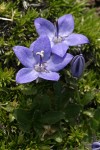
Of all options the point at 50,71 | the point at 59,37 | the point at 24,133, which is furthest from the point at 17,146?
the point at 59,37

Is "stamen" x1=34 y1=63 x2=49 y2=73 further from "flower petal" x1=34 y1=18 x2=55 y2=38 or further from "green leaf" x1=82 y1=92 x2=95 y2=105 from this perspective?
"green leaf" x1=82 y1=92 x2=95 y2=105

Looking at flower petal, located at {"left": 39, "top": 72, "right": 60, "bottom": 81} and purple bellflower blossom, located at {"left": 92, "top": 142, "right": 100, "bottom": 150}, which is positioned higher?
flower petal, located at {"left": 39, "top": 72, "right": 60, "bottom": 81}

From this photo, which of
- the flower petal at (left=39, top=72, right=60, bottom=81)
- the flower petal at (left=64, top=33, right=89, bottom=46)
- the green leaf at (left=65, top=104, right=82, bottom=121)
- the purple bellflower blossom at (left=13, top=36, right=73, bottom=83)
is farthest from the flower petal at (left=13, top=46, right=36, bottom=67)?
the green leaf at (left=65, top=104, right=82, bottom=121)

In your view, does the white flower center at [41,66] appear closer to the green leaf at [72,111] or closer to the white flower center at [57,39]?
the white flower center at [57,39]

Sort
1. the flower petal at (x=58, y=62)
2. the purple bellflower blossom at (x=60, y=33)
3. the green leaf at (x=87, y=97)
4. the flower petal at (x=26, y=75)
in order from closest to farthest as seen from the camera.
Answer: the flower petal at (x=26, y=75), the flower petal at (x=58, y=62), the purple bellflower blossom at (x=60, y=33), the green leaf at (x=87, y=97)

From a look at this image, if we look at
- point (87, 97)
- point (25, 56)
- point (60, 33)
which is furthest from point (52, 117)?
point (60, 33)

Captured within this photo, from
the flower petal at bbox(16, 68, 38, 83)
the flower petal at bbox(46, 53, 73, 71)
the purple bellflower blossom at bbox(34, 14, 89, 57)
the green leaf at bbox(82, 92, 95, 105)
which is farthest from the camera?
the green leaf at bbox(82, 92, 95, 105)

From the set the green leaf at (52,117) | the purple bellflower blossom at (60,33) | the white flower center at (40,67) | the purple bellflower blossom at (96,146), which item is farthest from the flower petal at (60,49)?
the purple bellflower blossom at (96,146)

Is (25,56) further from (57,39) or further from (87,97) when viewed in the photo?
(87,97)
